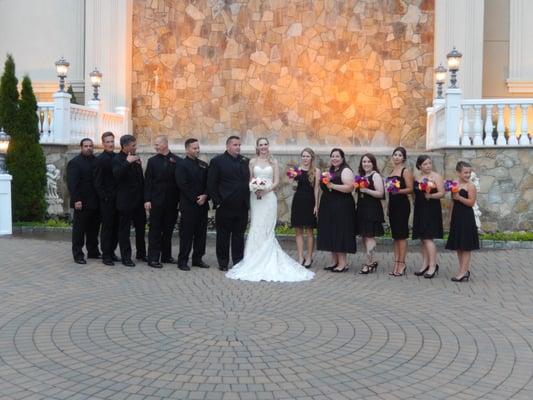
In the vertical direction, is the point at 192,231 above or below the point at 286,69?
below

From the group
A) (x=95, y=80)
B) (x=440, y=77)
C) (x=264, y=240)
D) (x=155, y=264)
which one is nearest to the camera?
(x=264, y=240)

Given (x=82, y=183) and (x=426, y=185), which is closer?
(x=426, y=185)

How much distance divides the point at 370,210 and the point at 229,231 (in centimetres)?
220

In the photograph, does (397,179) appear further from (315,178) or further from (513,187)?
(513,187)

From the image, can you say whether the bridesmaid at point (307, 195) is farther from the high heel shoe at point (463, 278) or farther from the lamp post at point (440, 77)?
the lamp post at point (440, 77)

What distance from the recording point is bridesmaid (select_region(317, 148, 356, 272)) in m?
9.58

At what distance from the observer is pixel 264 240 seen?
9695mm

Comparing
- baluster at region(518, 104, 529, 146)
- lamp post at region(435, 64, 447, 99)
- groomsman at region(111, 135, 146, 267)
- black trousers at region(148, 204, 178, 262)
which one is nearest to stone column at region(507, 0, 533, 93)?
lamp post at region(435, 64, 447, 99)

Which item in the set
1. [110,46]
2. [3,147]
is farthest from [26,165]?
[110,46]

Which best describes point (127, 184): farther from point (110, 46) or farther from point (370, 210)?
point (110, 46)

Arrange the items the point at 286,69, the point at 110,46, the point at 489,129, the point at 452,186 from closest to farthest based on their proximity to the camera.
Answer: the point at 452,186 → the point at 489,129 → the point at 286,69 → the point at 110,46

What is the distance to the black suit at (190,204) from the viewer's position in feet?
32.0

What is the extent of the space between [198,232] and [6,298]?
3.29 m

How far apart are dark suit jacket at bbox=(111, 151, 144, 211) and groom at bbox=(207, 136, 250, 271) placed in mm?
1161
